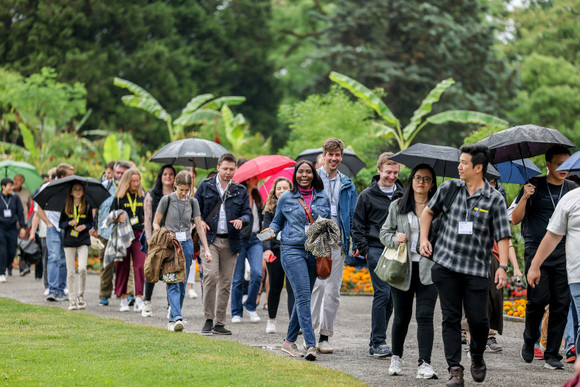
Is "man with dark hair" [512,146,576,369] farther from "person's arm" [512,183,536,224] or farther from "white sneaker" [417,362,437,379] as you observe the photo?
"white sneaker" [417,362,437,379]

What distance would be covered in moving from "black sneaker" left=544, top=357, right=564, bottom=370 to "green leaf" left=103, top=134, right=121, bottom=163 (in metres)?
22.9

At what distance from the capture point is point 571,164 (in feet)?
27.8

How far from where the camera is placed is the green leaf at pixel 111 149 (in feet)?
97.5

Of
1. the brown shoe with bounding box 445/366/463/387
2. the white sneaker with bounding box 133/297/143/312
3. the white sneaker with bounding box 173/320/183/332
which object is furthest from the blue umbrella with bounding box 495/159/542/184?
the white sneaker with bounding box 133/297/143/312

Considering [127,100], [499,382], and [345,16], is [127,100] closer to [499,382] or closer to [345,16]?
[345,16]

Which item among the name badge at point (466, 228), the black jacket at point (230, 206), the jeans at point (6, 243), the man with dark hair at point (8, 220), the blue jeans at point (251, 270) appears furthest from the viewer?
the jeans at point (6, 243)

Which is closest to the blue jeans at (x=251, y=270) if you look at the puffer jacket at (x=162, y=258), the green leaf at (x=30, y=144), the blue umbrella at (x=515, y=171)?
the puffer jacket at (x=162, y=258)

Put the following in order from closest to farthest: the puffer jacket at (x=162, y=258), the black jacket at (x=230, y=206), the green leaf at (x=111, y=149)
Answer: the puffer jacket at (x=162, y=258) → the black jacket at (x=230, y=206) → the green leaf at (x=111, y=149)

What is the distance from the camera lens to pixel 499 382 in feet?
25.4

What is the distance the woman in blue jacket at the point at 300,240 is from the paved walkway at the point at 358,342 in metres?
0.29

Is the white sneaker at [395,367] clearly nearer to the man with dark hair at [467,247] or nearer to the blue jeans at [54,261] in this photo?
the man with dark hair at [467,247]

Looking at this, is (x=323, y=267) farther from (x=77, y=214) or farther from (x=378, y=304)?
(x=77, y=214)

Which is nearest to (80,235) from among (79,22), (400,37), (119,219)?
(119,219)

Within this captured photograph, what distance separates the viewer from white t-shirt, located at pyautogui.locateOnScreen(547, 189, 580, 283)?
287 inches
